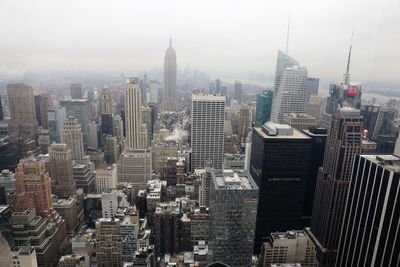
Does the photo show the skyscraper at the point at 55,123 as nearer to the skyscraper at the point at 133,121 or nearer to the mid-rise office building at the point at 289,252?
the skyscraper at the point at 133,121

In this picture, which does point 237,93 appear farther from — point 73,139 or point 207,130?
point 73,139

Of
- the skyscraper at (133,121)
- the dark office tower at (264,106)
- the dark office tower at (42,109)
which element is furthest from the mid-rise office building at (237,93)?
the dark office tower at (42,109)

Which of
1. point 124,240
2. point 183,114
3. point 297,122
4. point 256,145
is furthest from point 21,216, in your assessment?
point 183,114

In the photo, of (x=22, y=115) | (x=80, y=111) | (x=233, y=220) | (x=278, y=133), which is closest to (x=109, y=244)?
(x=233, y=220)

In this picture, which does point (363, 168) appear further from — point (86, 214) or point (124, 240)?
point (86, 214)

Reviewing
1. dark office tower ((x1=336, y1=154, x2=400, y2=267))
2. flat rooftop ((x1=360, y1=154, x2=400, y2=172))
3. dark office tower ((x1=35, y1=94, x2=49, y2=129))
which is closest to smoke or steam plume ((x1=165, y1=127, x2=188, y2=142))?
dark office tower ((x1=35, y1=94, x2=49, y2=129))

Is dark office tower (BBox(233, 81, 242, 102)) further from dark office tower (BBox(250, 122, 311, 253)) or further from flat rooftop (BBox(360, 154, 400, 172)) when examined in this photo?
flat rooftop (BBox(360, 154, 400, 172))
